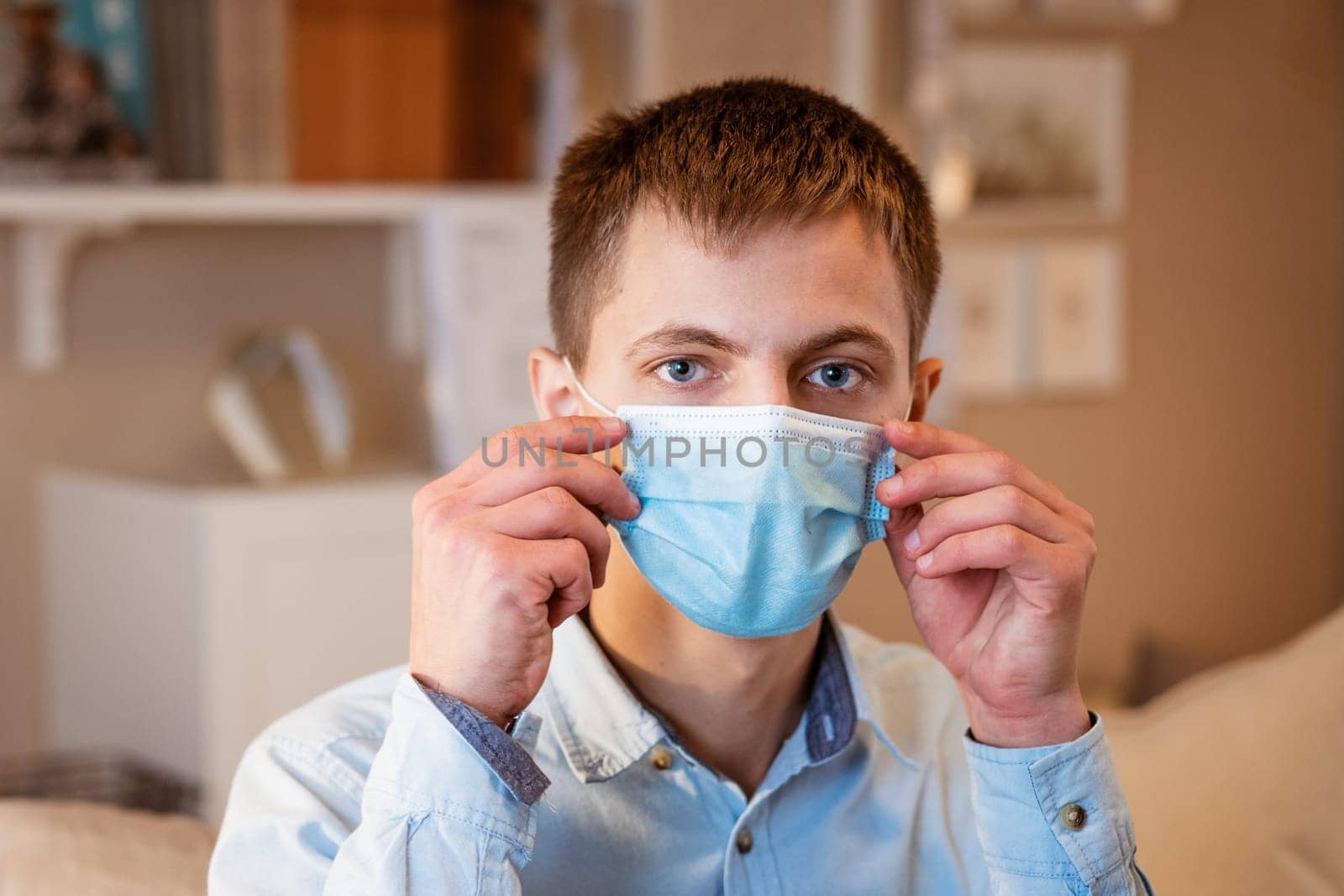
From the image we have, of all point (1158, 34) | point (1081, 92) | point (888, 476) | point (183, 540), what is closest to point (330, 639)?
point (183, 540)

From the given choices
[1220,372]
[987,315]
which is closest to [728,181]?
[987,315]

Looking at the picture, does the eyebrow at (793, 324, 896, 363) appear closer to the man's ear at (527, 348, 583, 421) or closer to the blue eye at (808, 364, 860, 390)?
the blue eye at (808, 364, 860, 390)

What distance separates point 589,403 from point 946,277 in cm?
216

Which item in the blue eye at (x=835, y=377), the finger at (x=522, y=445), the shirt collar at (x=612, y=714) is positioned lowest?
the shirt collar at (x=612, y=714)

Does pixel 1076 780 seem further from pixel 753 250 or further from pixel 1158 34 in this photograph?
pixel 1158 34

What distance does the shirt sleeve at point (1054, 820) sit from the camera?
123cm

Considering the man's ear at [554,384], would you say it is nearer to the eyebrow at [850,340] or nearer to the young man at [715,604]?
the young man at [715,604]

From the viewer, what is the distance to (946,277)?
11.0 ft

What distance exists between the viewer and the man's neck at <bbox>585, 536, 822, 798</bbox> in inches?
51.1

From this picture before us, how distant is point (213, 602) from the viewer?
2123 mm

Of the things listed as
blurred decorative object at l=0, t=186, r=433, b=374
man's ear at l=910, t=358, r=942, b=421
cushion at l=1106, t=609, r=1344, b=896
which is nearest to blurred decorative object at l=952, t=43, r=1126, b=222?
blurred decorative object at l=0, t=186, r=433, b=374

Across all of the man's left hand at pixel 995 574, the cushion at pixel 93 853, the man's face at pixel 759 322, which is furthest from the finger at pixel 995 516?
the cushion at pixel 93 853

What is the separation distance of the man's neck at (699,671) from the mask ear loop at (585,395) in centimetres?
11

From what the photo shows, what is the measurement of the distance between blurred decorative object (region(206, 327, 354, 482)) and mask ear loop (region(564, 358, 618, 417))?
3.93 feet
